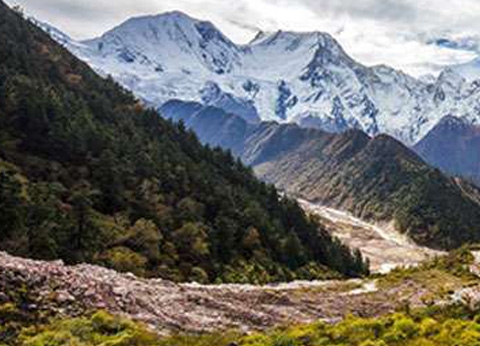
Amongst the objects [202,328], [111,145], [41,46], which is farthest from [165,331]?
[41,46]

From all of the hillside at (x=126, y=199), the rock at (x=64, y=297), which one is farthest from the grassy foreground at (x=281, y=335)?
the hillside at (x=126, y=199)

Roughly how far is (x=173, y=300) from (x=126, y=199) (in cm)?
5648

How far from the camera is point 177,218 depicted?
107500mm

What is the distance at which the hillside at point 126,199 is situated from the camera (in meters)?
82.0

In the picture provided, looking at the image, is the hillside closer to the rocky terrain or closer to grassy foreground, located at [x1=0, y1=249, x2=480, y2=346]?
the rocky terrain

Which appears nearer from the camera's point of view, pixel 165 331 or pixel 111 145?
pixel 165 331

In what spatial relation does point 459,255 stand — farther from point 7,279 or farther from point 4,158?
point 7,279

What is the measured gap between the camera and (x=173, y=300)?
169ft

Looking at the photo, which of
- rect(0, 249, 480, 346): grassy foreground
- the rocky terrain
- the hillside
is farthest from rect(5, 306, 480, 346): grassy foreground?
the hillside

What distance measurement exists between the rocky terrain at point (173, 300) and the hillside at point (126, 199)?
69.2 ft

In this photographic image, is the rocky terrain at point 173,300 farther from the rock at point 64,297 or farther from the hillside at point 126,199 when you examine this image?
the hillside at point 126,199

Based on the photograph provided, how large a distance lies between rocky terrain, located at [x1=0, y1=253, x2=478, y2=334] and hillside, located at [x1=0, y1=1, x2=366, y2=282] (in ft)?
69.2

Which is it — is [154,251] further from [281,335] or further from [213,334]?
[281,335]

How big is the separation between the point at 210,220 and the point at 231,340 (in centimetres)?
7803
